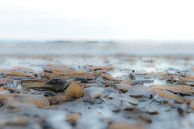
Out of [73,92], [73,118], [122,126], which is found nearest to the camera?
[122,126]

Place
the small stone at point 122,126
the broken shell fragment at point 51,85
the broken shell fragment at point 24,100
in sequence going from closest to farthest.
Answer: the small stone at point 122,126 < the broken shell fragment at point 24,100 < the broken shell fragment at point 51,85

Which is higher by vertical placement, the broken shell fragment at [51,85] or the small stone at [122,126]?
the broken shell fragment at [51,85]

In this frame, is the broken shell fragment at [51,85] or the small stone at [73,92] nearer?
the small stone at [73,92]

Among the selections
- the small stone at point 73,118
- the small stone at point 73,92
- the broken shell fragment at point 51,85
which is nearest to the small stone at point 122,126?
the small stone at point 73,118

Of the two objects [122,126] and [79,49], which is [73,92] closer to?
[122,126]

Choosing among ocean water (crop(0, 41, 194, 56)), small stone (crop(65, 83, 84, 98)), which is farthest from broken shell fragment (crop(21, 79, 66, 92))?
ocean water (crop(0, 41, 194, 56))

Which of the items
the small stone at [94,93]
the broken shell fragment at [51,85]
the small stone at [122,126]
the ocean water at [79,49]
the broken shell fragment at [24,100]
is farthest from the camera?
the ocean water at [79,49]

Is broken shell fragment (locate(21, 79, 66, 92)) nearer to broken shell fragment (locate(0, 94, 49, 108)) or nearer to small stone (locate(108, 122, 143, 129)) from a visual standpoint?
broken shell fragment (locate(0, 94, 49, 108))

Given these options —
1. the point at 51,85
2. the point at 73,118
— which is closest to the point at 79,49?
the point at 51,85

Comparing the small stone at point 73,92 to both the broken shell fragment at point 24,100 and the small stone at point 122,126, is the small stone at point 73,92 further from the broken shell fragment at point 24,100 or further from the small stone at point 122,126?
the small stone at point 122,126

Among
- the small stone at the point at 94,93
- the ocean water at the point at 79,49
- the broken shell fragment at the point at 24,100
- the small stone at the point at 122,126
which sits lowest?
the ocean water at the point at 79,49

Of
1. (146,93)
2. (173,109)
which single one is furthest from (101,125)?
(146,93)
